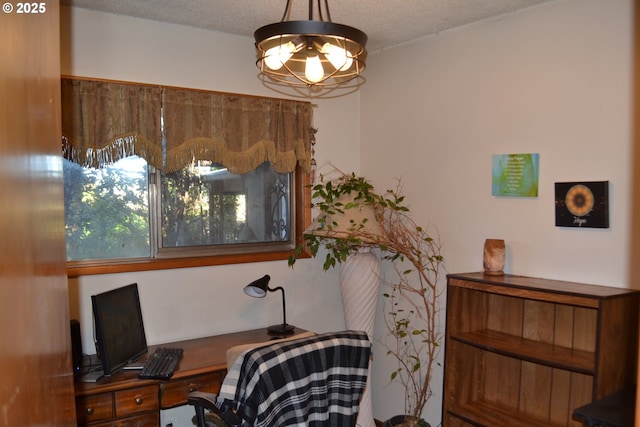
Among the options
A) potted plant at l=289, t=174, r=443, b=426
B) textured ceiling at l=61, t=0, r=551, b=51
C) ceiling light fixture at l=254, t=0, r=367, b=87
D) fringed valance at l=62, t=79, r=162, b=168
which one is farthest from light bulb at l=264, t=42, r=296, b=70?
potted plant at l=289, t=174, r=443, b=426

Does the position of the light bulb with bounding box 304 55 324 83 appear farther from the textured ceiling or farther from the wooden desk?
the wooden desk

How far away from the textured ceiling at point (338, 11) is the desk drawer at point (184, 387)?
198cm

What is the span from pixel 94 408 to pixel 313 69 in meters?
1.82

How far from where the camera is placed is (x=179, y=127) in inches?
118

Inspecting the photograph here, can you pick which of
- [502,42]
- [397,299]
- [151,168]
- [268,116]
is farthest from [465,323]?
[151,168]

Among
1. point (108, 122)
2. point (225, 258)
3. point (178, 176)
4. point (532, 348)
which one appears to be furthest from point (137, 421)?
point (532, 348)

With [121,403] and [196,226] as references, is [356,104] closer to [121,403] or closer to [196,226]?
[196,226]

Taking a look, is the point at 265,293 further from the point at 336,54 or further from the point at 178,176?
the point at 336,54

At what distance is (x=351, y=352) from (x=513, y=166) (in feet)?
4.72

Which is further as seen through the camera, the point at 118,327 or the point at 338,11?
the point at 338,11

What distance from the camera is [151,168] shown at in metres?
2.97

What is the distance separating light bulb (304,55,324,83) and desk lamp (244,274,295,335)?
56.5 inches
